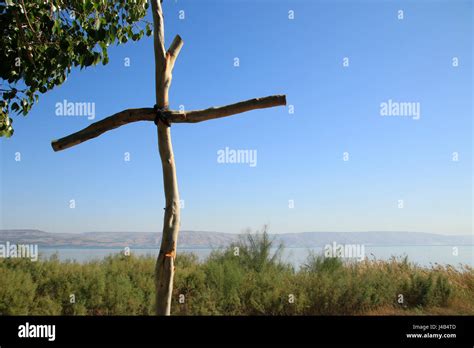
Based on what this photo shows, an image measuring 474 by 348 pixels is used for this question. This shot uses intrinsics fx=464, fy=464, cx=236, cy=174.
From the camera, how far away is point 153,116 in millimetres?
3170

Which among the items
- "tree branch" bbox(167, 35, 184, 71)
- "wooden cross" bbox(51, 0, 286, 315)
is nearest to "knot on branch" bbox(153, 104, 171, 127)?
"wooden cross" bbox(51, 0, 286, 315)

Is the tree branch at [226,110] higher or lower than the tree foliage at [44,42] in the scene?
lower

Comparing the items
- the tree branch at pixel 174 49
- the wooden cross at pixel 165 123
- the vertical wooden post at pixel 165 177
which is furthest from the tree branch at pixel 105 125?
the tree branch at pixel 174 49

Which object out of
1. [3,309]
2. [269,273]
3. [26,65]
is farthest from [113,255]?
[26,65]

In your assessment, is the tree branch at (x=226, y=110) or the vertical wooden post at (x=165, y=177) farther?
the tree branch at (x=226, y=110)

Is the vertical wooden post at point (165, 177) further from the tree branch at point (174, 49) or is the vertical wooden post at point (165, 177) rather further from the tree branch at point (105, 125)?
the tree branch at point (105, 125)

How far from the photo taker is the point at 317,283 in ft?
19.3

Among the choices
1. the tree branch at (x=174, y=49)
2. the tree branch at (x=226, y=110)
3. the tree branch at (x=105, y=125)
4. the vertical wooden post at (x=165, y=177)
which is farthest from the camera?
the tree branch at (x=174, y=49)

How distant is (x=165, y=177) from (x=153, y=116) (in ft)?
1.45

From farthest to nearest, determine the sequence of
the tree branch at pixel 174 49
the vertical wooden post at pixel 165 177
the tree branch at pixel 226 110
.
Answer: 1. the tree branch at pixel 174 49
2. the tree branch at pixel 226 110
3. the vertical wooden post at pixel 165 177

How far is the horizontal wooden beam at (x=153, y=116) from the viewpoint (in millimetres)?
3102

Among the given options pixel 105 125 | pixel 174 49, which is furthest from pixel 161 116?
pixel 174 49
